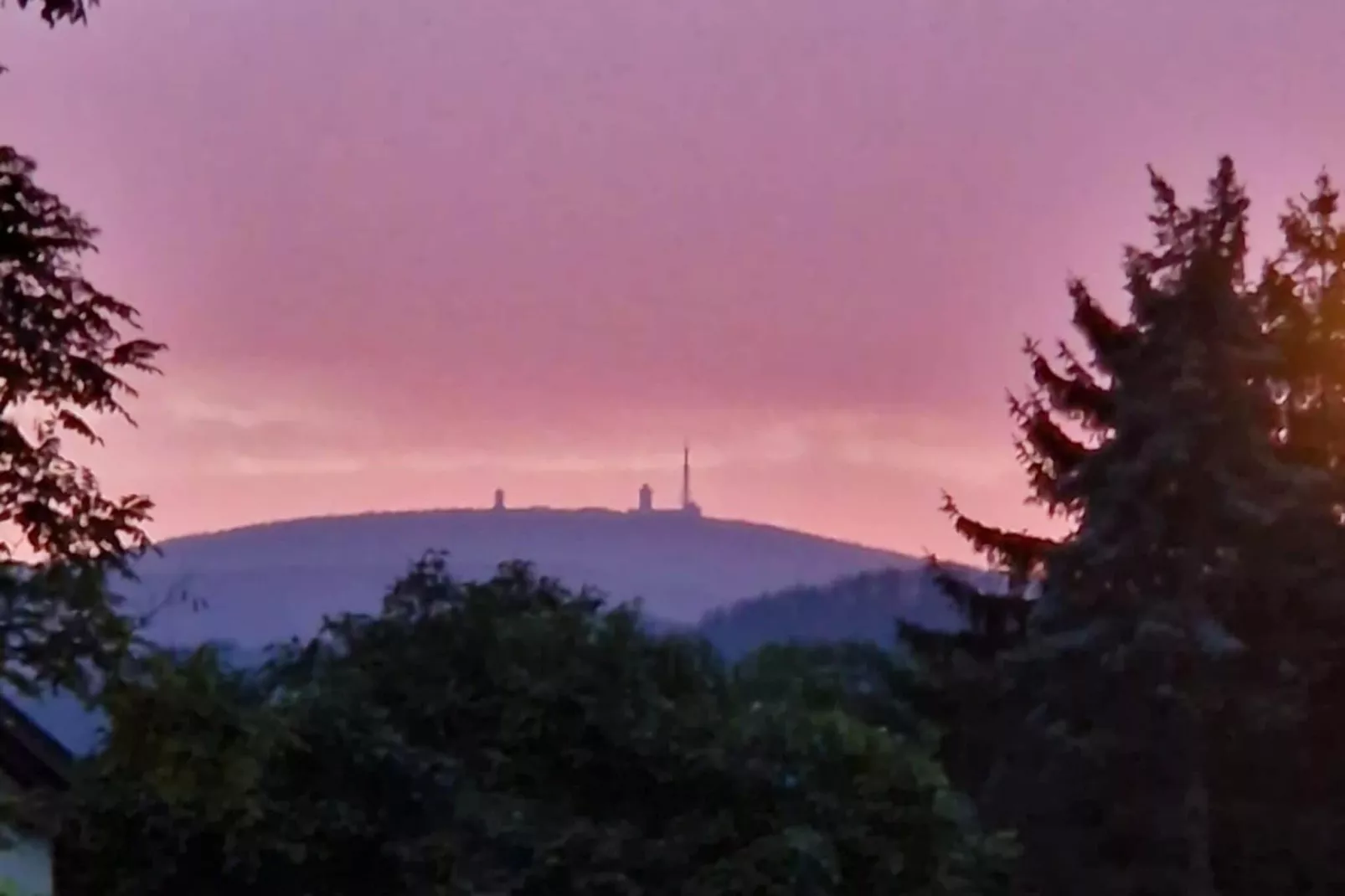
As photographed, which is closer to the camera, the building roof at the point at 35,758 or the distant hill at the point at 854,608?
the building roof at the point at 35,758

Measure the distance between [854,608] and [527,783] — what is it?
2082cm

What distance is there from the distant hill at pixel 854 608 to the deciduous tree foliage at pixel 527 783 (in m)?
7.16

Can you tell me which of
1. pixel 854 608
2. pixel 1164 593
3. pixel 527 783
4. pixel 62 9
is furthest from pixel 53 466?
pixel 854 608

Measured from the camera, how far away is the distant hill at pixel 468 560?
14516 millimetres

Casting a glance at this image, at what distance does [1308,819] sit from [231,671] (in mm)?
13560

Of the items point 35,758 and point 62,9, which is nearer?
point 62,9

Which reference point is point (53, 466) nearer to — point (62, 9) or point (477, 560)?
point (62, 9)

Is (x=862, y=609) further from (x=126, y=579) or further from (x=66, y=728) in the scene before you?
(x=126, y=579)

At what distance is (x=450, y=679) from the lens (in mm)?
13688

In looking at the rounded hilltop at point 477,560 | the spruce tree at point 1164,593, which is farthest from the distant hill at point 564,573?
the spruce tree at point 1164,593

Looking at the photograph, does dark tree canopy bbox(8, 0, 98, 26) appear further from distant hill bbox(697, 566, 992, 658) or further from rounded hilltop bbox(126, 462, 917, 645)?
distant hill bbox(697, 566, 992, 658)

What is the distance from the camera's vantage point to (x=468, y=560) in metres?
15.6

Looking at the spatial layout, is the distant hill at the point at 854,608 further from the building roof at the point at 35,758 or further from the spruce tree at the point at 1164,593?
the building roof at the point at 35,758

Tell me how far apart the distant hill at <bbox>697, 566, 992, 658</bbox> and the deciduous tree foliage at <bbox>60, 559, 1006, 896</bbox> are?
7164mm
